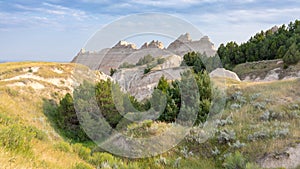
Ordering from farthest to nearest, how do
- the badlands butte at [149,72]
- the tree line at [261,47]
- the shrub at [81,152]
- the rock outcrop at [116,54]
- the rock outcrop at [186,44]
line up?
the tree line at [261,47] → the badlands butte at [149,72] → the rock outcrop at [186,44] → the rock outcrop at [116,54] → the shrub at [81,152]

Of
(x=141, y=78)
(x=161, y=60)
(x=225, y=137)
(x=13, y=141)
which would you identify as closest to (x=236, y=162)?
(x=225, y=137)

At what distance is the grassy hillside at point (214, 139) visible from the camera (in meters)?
6.52

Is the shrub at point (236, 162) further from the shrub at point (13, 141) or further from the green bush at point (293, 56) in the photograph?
the green bush at point (293, 56)

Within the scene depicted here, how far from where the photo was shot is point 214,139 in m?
12.1

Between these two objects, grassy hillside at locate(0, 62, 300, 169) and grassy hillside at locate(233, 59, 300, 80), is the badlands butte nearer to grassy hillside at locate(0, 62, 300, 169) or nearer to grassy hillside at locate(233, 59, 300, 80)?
grassy hillside at locate(233, 59, 300, 80)

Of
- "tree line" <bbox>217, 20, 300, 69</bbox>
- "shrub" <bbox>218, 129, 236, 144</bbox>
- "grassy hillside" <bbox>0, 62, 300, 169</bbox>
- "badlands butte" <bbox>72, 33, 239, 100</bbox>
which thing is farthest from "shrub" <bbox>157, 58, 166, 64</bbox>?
"shrub" <bbox>218, 129, 236, 144</bbox>

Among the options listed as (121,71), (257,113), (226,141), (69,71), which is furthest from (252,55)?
(226,141)

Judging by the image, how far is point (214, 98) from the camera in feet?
64.1

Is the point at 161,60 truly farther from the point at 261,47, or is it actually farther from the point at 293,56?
the point at 293,56

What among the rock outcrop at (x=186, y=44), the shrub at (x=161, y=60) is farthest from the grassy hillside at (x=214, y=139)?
the shrub at (x=161, y=60)

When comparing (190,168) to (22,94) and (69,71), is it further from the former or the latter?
(69,71)

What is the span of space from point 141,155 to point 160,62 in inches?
1849

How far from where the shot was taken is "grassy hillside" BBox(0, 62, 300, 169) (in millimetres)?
6520

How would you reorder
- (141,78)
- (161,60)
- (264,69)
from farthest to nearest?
(161,60) < (141,78) < (264,69)
